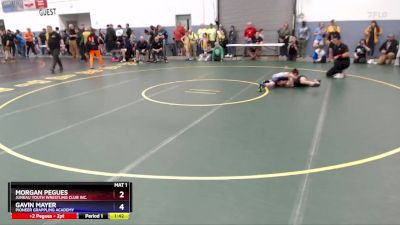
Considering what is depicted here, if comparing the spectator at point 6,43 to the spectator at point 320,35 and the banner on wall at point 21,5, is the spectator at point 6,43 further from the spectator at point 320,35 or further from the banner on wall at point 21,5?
the spectator at point 320,35

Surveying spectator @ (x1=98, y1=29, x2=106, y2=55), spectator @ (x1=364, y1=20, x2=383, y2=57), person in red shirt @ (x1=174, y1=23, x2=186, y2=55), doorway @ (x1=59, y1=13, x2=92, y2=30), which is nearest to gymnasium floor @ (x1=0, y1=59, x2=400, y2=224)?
spectator @ (x1=364, y1=20, x2=383, y2=57)

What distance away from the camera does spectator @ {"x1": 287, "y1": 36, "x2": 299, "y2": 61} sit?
53.9 feet

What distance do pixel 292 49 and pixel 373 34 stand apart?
11.4 feet

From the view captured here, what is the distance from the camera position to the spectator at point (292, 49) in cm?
1642

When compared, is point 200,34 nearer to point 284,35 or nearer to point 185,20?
point 185,20

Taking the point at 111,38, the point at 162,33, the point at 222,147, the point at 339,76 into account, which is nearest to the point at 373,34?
the point at 339,76

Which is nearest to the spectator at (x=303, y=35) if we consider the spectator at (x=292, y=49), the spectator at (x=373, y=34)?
the spectator at (x=292, y=49)

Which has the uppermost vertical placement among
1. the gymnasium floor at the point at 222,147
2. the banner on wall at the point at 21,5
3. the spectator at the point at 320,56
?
the banner on wall at the point at 21,5

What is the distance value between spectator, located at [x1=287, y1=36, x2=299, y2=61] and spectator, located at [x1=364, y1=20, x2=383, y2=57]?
3.08 meters

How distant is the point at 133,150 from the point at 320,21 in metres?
14.2

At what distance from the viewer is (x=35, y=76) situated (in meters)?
14.4

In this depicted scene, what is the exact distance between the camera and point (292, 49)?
649 inches

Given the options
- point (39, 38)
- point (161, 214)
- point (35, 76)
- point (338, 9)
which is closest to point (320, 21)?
point (338, 9)
